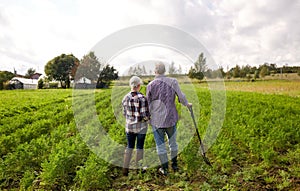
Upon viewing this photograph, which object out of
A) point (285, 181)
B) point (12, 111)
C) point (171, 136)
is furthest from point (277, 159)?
point (12, 111)

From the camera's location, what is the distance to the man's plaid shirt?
4301 mm

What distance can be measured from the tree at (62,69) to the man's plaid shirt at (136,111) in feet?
188

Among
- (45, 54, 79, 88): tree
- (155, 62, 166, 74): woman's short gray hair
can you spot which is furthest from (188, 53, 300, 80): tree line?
(45, 54, 79, 88): tree

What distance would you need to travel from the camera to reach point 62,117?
391 inches

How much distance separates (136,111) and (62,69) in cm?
5878

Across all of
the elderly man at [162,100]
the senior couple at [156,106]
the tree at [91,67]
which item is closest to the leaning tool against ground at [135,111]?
the senior couple at [156,106]

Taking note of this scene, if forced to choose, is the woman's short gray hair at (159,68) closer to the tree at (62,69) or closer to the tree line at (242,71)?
the tree line at (242,71)

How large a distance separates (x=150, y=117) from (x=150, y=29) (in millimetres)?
2057

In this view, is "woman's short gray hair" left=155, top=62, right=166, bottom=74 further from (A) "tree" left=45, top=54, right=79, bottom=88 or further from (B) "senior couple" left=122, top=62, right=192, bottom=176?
(A) "tree" left=45, top=54, right=79, bottom=88

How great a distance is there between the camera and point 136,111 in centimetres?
433

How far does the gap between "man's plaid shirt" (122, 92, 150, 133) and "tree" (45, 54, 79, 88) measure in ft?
188

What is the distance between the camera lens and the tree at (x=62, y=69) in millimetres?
59375

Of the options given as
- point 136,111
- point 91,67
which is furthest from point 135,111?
point 91,67

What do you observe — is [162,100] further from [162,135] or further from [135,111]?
[162,135]
